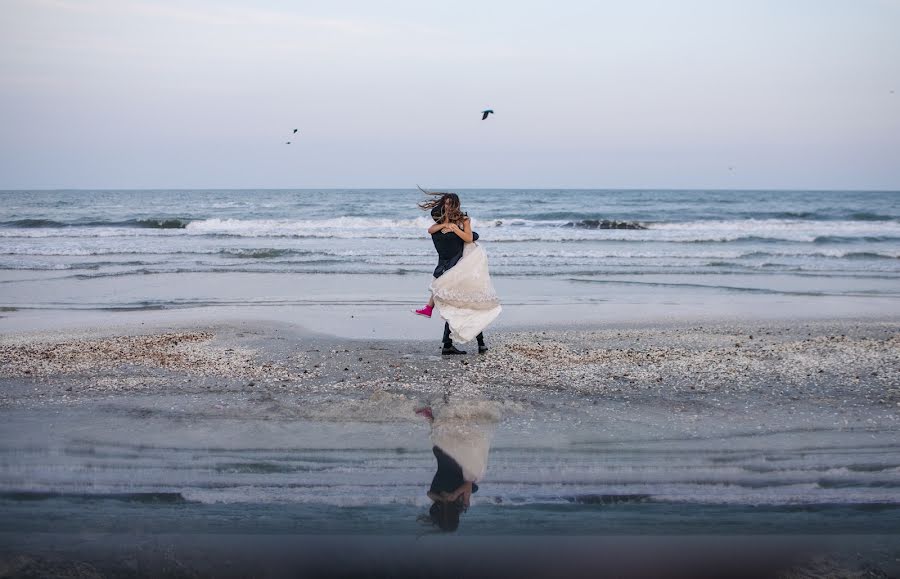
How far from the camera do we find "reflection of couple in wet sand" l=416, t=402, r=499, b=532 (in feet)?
14.6

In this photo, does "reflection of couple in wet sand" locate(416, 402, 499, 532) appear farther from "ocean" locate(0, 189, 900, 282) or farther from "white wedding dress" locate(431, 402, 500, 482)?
"ocean" locate(0, 189, 900, 282)

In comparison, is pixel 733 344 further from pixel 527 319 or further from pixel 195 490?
pixel 195 490

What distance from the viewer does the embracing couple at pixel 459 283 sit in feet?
29.9

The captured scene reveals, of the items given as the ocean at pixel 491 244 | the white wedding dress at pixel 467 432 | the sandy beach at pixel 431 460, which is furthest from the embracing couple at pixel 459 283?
the ocean at pixel 491 244

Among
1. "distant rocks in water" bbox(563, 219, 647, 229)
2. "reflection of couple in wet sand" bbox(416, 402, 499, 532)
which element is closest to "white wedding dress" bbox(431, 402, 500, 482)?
"reflection of couple in wet sand" bbox(416, 402, 499, 532)

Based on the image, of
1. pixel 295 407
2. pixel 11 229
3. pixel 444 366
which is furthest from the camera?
pixel 11 229

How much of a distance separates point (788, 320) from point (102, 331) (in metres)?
10.4

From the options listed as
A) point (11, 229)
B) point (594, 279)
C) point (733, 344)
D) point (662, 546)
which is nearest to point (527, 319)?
point (733, 344)

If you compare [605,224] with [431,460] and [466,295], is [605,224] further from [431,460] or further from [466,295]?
[431,460]

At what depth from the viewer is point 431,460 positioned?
17.3ft

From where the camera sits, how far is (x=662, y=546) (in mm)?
4012

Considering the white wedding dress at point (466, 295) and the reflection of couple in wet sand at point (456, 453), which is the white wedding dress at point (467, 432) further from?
the white wedding dress at point (466, 295)

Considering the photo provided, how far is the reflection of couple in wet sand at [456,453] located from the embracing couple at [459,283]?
237 centimetres

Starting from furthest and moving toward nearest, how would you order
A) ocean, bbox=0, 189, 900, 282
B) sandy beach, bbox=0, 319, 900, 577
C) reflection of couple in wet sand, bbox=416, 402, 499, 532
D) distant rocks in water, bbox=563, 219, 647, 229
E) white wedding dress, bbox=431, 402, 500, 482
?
distant rocks in water, bbox=563, 219, 647, 229, ocean, bbox=0, 189, 900, 282, white wedding dress, bbox=431, 402, 500, 482, reflection of couple in wet sand, bbox=416, 402, 499, 532, sandy beach, bbox=0, 319, 900, 577
